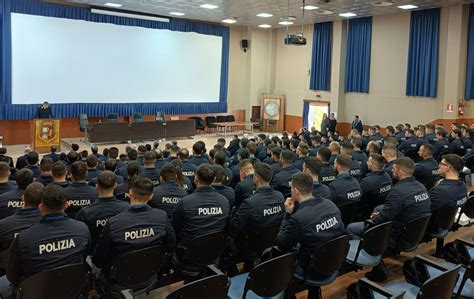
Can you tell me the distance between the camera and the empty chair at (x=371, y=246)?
3.61 m

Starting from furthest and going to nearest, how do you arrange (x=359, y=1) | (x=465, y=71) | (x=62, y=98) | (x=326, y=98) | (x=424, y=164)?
(x=326, y=98) < (x=62, y=98) < (x=465, y=71) < (x=359, y=1) < (x=424, y=164)

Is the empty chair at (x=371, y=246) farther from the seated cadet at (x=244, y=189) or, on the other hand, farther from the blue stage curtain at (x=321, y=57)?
the blue stage curtain at (x=321, y=57)

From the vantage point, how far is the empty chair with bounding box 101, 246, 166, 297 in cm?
306

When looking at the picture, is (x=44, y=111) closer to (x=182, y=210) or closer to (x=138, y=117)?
(x=138, y=117)

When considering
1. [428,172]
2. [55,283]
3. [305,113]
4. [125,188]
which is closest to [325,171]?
[428,172]

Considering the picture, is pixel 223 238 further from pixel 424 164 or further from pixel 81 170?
pixel 424 164

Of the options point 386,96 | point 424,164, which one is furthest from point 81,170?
point 386,96

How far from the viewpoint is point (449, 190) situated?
14.4 ft

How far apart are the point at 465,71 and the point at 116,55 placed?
38.3 ft

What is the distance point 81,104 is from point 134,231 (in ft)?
42.0

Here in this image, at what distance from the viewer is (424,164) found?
6.25 meters

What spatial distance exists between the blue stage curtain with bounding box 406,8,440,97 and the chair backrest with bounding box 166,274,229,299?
13387 mm

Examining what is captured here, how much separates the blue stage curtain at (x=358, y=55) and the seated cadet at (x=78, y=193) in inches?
536

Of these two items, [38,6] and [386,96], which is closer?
[38,6]
